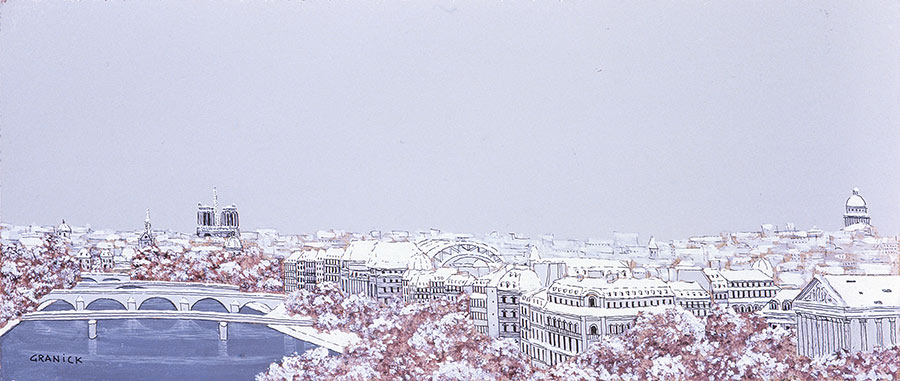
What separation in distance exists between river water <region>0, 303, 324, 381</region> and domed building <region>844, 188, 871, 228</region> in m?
2.70

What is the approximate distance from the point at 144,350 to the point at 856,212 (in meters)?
3.68

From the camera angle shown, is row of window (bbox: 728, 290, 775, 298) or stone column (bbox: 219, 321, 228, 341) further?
stone column (bbox: 219, 321, 228, 341)

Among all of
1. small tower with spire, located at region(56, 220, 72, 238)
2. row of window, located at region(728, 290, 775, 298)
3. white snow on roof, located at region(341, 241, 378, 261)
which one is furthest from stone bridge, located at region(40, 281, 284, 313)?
row of window, located at region(728, 290, 775, 298)

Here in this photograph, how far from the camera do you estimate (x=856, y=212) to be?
3.39 m

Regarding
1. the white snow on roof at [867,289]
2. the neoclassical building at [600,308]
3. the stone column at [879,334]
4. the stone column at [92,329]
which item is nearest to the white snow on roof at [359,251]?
the neoclassical building at [600,308]

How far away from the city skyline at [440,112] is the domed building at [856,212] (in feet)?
0.13

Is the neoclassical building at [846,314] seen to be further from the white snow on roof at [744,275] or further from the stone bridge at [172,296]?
the stone bridge at [172,296]

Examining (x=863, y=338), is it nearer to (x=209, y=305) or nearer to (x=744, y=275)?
(x=744, y=275)

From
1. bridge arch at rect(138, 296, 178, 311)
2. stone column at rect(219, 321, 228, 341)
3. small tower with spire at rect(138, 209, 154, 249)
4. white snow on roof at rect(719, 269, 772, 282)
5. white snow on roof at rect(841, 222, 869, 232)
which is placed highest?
small tower with spire at rect(138, 209, 154, 249)

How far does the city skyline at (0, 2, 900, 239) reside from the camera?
137 inches

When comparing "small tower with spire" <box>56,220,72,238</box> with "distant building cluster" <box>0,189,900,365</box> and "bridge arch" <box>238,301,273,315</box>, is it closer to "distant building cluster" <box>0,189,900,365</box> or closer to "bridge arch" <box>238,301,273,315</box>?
"bridge arch" <box>238,301,273,315</box>

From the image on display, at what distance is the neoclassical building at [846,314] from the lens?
10.7 ft

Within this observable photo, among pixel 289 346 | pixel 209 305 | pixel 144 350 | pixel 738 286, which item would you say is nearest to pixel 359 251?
pixel 289 346

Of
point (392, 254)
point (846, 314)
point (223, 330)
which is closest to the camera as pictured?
point (846, 314)
